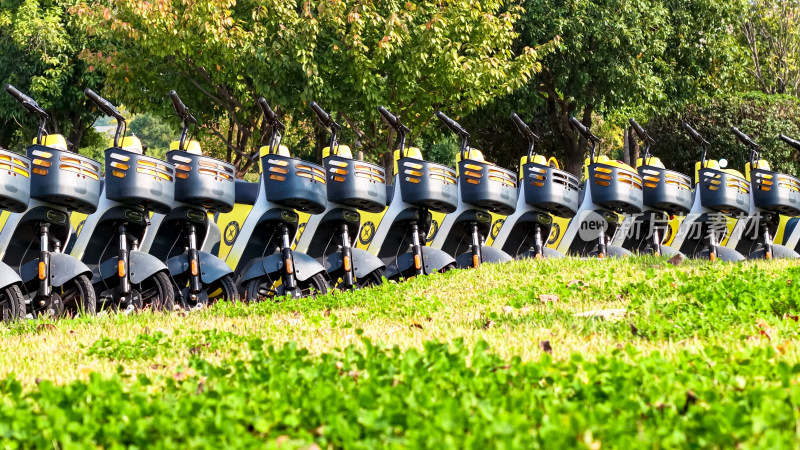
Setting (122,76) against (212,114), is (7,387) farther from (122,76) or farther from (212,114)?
(212,114)

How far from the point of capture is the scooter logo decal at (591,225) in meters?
12.3

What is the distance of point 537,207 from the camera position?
11.4 meters

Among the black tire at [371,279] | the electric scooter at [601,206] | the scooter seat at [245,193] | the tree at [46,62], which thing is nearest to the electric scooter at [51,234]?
the scooter seat at [245,193]

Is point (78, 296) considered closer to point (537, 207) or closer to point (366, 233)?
point (366, 233)

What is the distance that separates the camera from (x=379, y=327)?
5.55m

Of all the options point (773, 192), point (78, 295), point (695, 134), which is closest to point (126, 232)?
point (78, 295)

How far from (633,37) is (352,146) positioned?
6.28 metres

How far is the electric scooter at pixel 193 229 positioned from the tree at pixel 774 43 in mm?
25728

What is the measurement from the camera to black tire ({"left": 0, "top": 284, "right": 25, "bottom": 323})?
6.71 metres

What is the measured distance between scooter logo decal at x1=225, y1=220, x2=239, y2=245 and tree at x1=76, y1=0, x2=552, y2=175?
528 cm

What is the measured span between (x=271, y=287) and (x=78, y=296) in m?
1.96

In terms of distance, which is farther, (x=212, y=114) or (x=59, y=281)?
(x=212, y=114)

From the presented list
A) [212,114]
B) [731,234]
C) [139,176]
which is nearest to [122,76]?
[212,114]

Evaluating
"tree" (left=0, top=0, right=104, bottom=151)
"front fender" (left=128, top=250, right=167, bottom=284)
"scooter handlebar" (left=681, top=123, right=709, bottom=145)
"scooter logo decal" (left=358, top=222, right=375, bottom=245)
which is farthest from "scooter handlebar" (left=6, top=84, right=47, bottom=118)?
"tree" (left=0, top=0, right=104, bottom=151)
